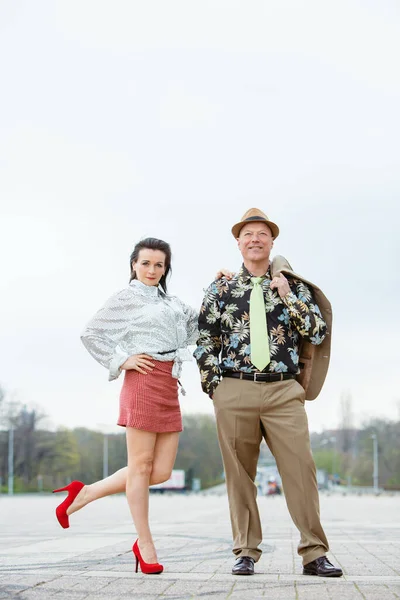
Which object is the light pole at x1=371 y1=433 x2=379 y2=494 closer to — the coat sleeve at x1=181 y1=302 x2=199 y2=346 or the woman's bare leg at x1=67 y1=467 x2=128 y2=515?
the coat sleeve at x1=181 y1=302 x2=199 y2=346

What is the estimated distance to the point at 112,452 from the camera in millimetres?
102625

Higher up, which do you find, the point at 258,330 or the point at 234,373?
the point at 258,330

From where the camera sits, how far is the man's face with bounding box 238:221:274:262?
5.60 m

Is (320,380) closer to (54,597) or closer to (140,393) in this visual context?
(140,393)

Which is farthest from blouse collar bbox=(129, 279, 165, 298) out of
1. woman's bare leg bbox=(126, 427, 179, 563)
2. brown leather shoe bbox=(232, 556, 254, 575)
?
brown leather shoe bbox=(232, 556, 254, 575)

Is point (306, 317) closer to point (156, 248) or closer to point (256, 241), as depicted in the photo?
point (256, 241)

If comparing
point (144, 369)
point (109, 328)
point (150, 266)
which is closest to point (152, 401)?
point (144, 369)

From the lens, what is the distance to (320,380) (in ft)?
18.3

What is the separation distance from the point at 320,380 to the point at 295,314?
1.60 feet

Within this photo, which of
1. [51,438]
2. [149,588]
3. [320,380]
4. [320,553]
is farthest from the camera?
[51,438]

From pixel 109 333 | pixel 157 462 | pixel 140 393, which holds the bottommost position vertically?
pixel 157 462

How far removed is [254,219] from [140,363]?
3.70 ft

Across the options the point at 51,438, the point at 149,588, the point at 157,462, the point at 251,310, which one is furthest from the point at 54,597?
the point at 51,438

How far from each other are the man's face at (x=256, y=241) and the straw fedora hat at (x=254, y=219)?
0.10ft
